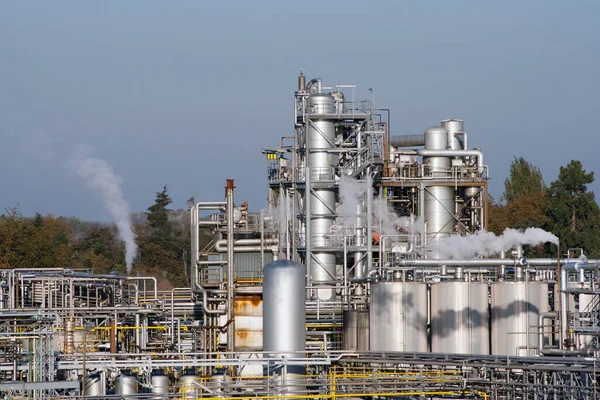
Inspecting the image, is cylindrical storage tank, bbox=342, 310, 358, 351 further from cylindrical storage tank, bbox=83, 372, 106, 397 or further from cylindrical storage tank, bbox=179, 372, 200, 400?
cylindrical storage tank, bbox=83, 372, 106, 397

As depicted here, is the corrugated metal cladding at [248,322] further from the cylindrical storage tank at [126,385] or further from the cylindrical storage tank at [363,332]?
the cylindrical storage tank at [126,385]

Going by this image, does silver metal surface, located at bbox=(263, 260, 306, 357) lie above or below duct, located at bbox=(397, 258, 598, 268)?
below

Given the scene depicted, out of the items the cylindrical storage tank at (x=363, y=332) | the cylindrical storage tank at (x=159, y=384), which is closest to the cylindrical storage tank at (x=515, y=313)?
the cylindrical storage tank at (x=363, y=332)

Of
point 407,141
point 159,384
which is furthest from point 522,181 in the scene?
point 159,384

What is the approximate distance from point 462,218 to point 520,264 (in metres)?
12.1

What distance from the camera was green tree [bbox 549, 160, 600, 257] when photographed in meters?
72.6

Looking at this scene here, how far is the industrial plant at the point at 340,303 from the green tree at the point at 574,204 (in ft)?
85.3

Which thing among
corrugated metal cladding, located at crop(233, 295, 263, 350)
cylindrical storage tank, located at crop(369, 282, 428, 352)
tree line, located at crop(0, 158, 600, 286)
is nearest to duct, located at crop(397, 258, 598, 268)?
cylindrical storage tank, located at crop(369, 282, 428, 352)

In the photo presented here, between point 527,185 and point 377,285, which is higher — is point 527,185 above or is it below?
above

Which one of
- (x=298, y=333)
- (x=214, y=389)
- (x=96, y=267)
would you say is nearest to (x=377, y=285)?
(x=298, y=333)

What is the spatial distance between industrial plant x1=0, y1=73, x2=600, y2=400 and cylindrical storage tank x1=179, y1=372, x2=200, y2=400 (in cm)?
13

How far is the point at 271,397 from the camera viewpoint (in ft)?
97.3

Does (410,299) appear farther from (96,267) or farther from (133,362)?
(96,267)

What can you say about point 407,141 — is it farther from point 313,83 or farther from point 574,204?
point 574,204
